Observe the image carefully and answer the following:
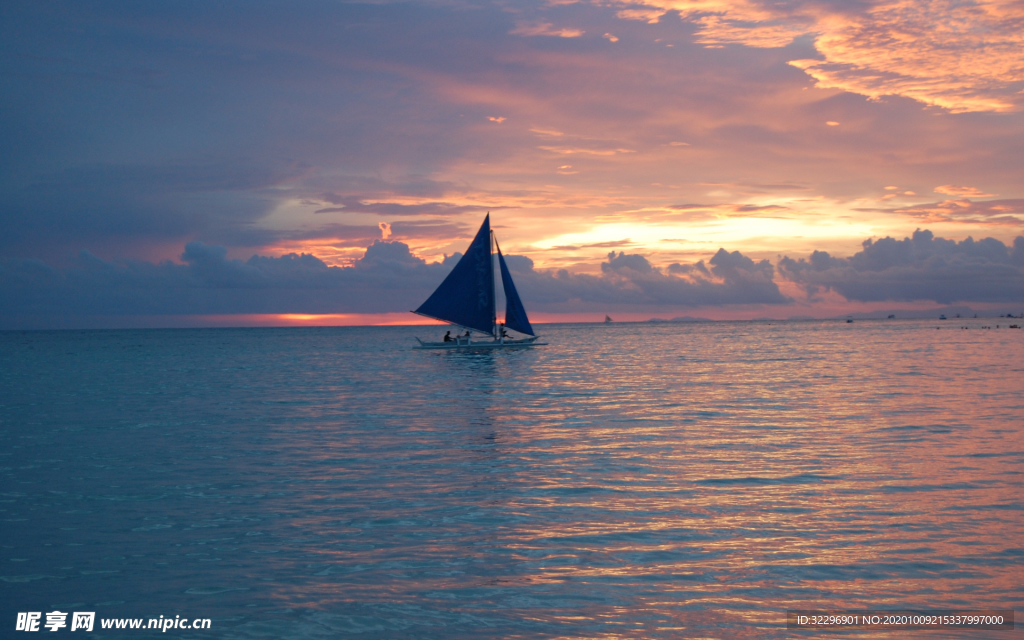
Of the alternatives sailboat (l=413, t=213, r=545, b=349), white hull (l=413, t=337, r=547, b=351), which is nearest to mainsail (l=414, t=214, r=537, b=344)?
sailboat (l=413, t=213, r=545, b=349)

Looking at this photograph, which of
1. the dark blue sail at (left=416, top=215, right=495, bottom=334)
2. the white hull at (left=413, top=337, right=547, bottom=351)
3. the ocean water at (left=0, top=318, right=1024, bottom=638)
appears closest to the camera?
the ocean water at (left=0, top=318, right=1024, bottom=638)

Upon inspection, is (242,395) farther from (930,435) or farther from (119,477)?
(930,435)

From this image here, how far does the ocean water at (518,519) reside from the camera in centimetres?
882

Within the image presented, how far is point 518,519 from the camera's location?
12.6m

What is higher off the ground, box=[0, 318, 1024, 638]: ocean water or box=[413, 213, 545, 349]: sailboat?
box=[413, 213, 545, 349]: sailboat

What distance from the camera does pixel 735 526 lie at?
1193 cm

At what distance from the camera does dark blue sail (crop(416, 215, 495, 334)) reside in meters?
69.9

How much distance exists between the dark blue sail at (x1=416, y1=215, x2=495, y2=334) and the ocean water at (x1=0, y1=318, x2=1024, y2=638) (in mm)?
41563

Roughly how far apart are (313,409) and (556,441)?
47.4 feet

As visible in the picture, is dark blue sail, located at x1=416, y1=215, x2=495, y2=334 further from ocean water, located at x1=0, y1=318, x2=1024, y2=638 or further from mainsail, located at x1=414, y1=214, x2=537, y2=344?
ocean water, located at x1=0, y1=318, x2=1024, y2=638

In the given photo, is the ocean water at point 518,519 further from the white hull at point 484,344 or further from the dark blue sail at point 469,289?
the white hull at point 484,344

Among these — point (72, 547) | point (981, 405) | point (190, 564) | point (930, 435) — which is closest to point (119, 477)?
point (72, 547)

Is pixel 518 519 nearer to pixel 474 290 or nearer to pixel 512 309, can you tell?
pixel 474 290

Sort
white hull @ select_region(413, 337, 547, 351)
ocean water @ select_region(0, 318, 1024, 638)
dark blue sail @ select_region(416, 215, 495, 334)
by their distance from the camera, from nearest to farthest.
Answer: ocean water @ select_region(0, 318, 1024, 638) → dark blue sail @ select_region(416, 215, 495, 334) → white hull @ select_region(413, 337, 547, 351)
